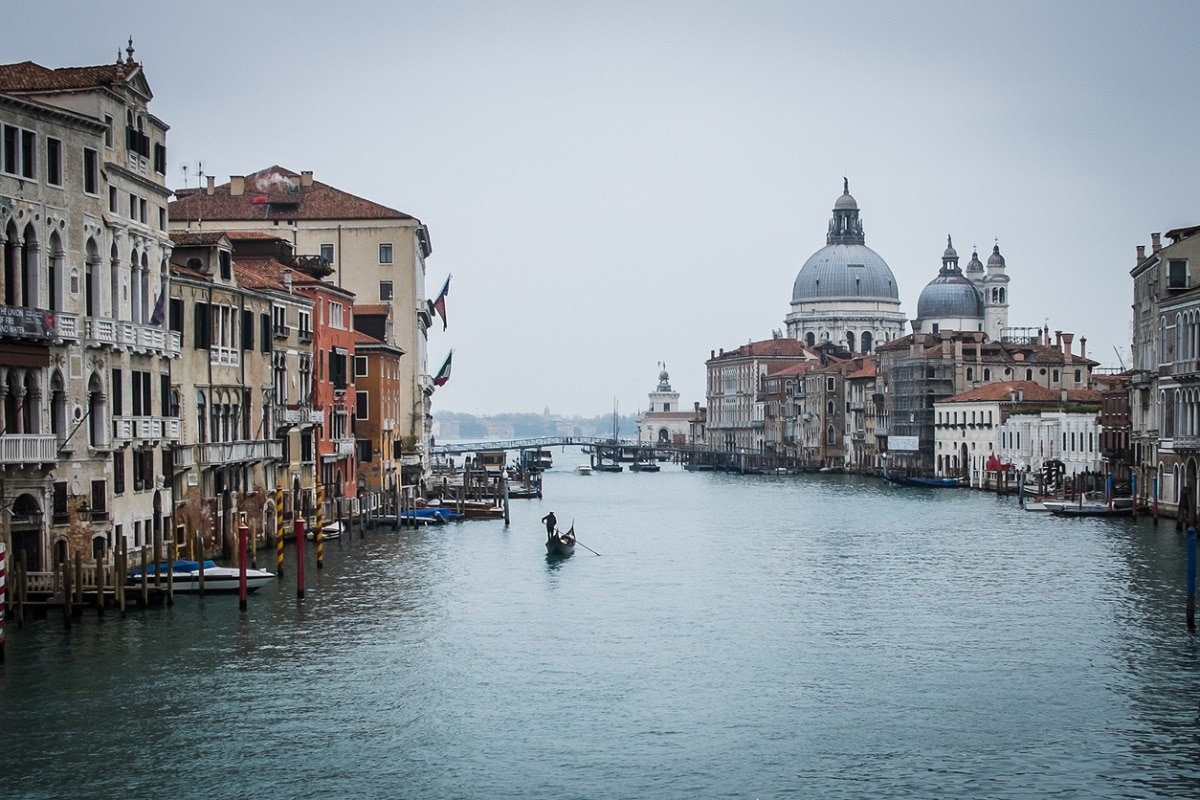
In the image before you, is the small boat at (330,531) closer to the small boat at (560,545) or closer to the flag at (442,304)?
the small boat at (560,545)

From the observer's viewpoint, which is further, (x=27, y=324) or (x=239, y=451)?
(x=239, y=451)

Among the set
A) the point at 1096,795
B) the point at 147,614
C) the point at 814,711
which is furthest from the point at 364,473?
the point at 1096,795

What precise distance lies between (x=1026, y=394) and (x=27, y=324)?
5903 cm

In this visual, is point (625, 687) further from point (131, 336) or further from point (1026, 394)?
point (1026, 394)

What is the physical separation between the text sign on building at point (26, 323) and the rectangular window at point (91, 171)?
2288mm

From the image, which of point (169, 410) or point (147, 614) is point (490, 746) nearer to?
point (147, 614)

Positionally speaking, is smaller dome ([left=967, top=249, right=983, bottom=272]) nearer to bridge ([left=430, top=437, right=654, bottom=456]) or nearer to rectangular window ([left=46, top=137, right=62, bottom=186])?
bridge ([left=430, top=437, right=654, bottom=456])

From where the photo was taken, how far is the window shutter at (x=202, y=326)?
3206 centimetres

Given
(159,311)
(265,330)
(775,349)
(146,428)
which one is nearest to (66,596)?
(146,428)

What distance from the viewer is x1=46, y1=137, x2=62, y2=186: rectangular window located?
81.8ft

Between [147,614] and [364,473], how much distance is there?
22772mm

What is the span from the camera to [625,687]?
2120 cm

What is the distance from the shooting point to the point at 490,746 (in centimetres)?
1817

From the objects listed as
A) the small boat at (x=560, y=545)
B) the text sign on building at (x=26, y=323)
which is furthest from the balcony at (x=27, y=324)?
the small boat at (x=560, y=545)
